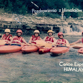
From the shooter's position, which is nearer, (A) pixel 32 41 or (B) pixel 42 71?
(B) pixel 42 71

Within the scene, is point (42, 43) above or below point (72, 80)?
above

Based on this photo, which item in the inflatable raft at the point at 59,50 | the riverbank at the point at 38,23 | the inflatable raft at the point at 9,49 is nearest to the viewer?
the inflatable raft at the point at 59,50

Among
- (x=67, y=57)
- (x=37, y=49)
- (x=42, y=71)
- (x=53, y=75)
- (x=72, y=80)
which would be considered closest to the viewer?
(x=72, y=80)

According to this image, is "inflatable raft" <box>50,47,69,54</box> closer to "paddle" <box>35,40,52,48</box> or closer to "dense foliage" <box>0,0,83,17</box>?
"paddle" <box>35,40,52,48</box>

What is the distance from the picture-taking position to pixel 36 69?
14.0ft

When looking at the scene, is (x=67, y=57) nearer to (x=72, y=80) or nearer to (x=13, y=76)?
(x=72, y=80)

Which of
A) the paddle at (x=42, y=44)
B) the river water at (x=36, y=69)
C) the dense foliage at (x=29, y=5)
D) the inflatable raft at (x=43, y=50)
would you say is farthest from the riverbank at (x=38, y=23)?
the river water at (x=36, y=69)

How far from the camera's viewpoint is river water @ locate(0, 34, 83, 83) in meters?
3.56

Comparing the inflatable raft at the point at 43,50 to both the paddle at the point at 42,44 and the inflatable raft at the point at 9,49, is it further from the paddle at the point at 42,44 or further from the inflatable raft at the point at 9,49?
the inflatable raft at the point at 9,49

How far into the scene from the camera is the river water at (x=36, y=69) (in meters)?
3.56

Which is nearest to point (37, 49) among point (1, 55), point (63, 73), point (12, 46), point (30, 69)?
point (12, 46)

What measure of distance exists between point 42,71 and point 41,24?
11733 millimetres

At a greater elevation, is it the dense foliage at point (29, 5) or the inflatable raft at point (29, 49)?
the dense foliage at point (29, 5)

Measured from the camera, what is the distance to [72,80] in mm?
3531
